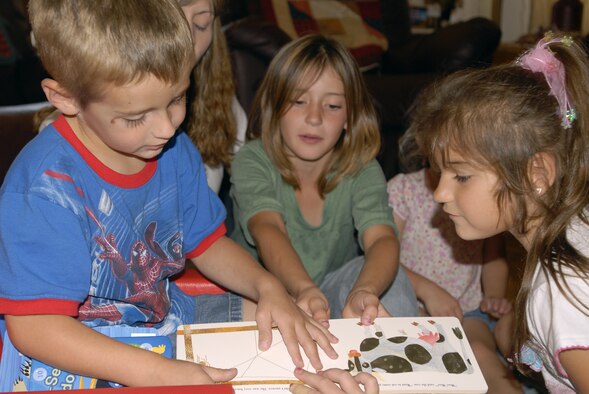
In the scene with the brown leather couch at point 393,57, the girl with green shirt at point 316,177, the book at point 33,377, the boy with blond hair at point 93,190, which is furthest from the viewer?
the brown leather couch at point 393,57

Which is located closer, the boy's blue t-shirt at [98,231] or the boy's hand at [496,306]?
the boy's blue t-shirt at [98,231]

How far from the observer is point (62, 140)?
1.06m

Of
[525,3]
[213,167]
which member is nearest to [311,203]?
[213,167]

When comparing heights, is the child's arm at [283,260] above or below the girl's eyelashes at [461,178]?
below

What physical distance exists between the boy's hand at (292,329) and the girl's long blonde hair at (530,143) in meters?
0.34

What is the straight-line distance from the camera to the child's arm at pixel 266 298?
1128 millimetres

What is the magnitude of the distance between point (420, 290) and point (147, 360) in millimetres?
902

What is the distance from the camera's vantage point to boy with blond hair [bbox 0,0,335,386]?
970 millimetres

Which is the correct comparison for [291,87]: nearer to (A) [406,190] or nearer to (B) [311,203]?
(B) [311,203]

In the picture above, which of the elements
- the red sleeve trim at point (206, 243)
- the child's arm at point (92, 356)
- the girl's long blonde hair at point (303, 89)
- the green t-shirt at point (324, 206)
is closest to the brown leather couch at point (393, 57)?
the girl's long blonde hair at point (303, 89)

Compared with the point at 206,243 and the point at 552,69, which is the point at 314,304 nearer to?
the point at 206,243

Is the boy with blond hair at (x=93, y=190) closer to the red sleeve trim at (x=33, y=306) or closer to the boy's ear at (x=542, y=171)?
the red sleeve trim at (x=33, y=306)

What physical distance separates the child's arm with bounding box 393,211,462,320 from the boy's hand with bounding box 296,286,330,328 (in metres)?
0.42

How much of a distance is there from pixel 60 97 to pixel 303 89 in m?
0.71
